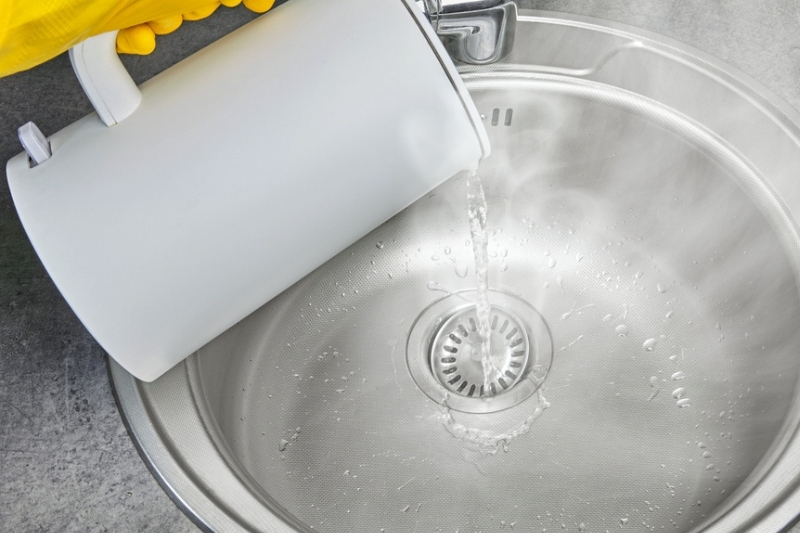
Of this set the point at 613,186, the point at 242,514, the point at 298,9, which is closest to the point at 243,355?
the point at 242,514

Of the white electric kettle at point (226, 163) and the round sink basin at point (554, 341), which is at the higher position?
the white electric kettle at point (226, 163)

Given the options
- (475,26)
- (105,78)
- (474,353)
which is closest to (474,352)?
(474,353)

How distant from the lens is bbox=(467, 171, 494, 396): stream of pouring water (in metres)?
0.79

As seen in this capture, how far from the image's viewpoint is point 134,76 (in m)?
0.73

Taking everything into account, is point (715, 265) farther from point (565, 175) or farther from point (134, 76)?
point (134, 76)

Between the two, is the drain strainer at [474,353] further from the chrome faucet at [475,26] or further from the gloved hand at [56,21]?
the gloved hand at [56,21]

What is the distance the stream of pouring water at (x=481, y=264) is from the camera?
0.79 meters

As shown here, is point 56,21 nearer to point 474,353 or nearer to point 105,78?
point 105,78

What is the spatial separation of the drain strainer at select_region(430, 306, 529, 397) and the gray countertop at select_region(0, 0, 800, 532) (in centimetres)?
33

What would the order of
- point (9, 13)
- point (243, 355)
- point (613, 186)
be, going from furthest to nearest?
point (613, 186) < point (243, 355) < point (9, 13)

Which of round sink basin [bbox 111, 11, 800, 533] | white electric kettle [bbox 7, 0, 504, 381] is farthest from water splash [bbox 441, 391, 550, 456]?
white electric kettle [bbox 7, 0, 504, 381]

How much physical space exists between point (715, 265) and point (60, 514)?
2.09 feet

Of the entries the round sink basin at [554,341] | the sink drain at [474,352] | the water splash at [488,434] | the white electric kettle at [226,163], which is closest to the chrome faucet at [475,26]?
the round sink basin at [554,341]

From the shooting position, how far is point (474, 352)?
80cm
